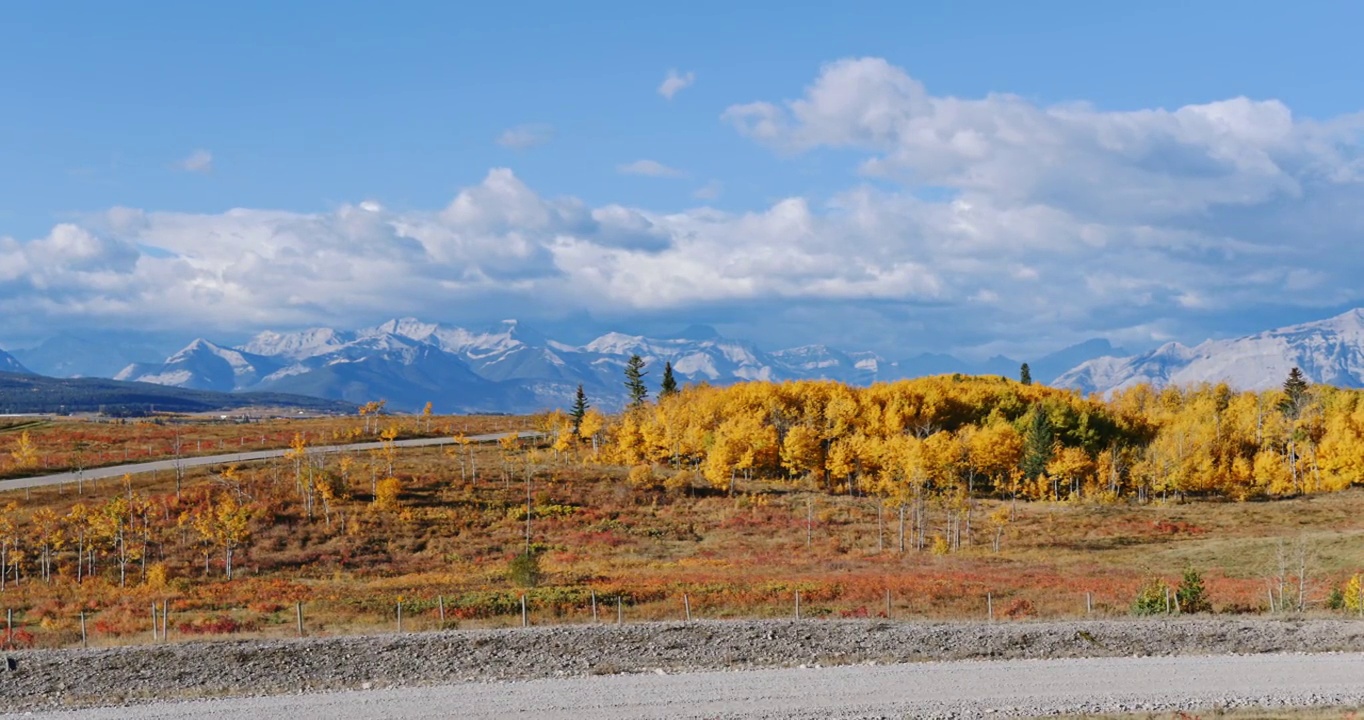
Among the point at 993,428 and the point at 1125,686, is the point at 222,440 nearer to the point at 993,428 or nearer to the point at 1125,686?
the point at 993,428

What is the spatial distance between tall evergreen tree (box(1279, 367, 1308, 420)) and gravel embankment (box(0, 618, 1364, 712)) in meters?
123

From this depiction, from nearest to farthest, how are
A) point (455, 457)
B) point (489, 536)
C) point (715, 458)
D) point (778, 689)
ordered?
point (778, 689), point (489, 536), point (715, 458), point (455, 457)

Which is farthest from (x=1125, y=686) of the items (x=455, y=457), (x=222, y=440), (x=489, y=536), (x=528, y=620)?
(x=222, y=440)

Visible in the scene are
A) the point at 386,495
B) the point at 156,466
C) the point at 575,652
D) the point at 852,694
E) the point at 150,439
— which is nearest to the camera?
the point at 852,694

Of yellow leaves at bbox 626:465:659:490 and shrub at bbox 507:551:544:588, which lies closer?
shrub at bbox 507:551:544:588

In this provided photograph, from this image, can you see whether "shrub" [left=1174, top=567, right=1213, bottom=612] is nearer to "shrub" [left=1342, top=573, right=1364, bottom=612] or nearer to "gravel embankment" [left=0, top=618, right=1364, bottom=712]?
"gravel embankment" [left=0, top=618, right=1364, bottom=712]

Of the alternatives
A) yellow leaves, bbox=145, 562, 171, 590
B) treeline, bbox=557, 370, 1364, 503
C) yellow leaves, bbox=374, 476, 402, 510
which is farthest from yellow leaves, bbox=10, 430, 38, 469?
treeline, bbox=557, 370, 1364, 503

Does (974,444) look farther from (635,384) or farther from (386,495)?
(386,495)

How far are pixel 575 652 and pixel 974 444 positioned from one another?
86.9 metres

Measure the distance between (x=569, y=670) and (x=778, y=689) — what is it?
6750mm

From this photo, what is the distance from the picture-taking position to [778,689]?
87.8ft

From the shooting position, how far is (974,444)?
11050cm

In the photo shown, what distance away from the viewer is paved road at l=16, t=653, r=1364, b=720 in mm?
24656

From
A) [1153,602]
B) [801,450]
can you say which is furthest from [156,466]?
[1153,602]
